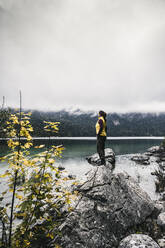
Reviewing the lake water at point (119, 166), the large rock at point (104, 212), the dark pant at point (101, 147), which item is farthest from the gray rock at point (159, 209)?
the dark pant at point (101, 147)

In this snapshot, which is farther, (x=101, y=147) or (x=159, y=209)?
(x=101, y=147)

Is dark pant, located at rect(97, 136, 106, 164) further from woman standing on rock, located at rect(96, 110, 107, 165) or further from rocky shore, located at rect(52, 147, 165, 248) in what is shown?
rocky shore, located at rect(52, 147, 165, 248)

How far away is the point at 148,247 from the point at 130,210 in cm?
212

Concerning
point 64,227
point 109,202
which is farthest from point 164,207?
point 64,227

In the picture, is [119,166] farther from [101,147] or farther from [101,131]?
[101,131]

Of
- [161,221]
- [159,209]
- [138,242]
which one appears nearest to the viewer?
[138,242]

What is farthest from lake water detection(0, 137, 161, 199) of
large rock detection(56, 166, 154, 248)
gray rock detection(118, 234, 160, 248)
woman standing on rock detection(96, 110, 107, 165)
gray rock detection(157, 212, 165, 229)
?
gray rock detection(118, 234, 160, 248)

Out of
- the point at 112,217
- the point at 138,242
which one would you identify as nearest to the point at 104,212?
the point at 112,217

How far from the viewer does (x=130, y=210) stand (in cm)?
672

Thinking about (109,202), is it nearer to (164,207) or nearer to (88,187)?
(88,187)

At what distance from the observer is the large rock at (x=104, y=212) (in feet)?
17.3

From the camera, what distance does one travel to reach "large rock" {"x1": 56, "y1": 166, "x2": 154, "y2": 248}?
5.27m

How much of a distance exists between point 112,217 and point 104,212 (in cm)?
Answer: 42

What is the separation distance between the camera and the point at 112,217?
240 inches
